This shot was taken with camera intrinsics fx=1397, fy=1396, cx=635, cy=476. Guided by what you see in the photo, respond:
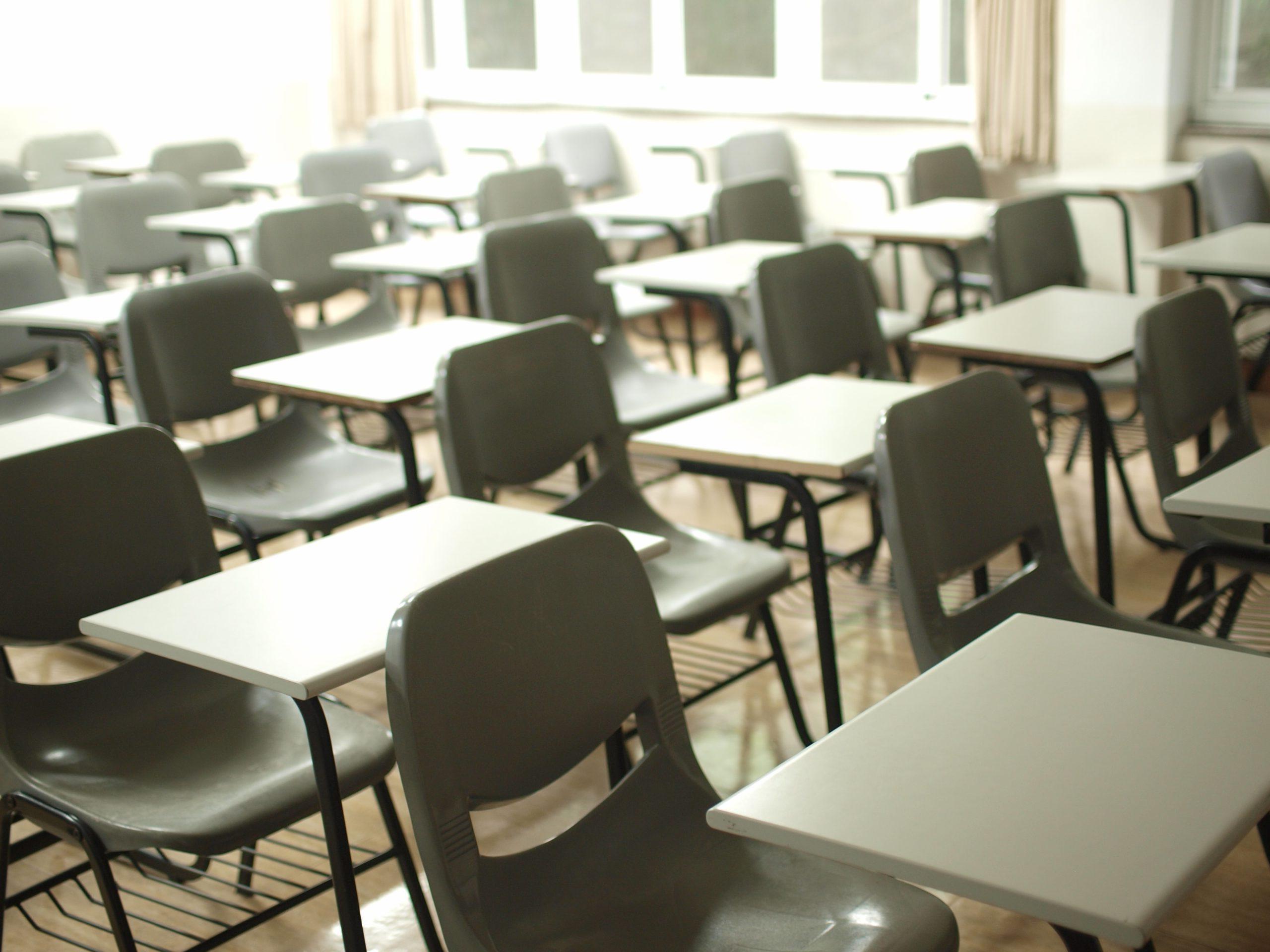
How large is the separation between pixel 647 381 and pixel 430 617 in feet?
7.96

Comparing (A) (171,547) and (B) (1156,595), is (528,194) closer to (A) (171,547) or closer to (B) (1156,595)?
(B) (1156,595)

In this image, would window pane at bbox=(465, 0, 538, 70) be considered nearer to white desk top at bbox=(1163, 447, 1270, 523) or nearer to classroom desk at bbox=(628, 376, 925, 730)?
classroom desk at bbox=(628, 376, 925, 730)

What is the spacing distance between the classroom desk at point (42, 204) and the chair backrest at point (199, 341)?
8.43 feet

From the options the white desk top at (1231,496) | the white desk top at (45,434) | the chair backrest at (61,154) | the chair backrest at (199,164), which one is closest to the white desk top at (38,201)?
the chair backrest at (199,164)

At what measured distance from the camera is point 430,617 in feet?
4.96

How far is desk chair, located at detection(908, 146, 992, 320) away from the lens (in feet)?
17.4

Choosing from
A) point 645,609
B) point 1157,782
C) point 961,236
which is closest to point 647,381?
point 961,236

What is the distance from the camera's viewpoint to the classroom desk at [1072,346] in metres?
3.00

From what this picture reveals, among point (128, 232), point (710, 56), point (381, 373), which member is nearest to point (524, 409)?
point (381, 373)

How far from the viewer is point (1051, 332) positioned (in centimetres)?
320

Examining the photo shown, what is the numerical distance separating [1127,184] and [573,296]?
7.56 ft

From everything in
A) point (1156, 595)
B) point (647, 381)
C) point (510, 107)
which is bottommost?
point (1156, 595)

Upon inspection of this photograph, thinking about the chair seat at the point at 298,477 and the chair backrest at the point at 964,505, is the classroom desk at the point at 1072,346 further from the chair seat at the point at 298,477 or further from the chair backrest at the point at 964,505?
the chair seat at the point at 298,477

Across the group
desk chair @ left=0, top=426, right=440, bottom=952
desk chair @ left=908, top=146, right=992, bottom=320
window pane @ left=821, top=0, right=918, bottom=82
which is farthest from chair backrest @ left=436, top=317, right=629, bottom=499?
window pane @ left=821, top=0, right=918, bottom=82
